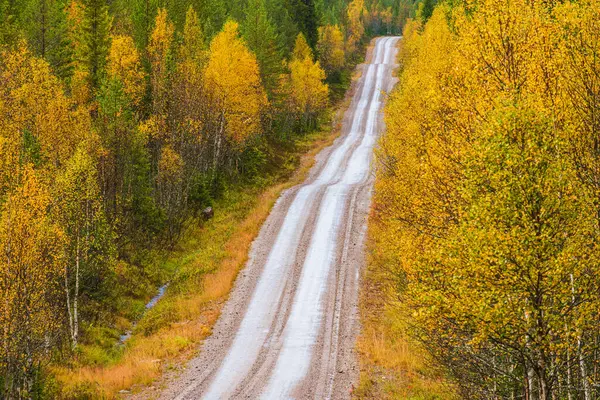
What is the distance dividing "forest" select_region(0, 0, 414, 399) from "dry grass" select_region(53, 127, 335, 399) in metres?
1.02

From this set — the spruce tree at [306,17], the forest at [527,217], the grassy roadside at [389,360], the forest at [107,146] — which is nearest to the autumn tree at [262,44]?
the forest at [107,146]

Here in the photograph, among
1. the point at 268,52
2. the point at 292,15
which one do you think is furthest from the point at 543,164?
the point at 292,15

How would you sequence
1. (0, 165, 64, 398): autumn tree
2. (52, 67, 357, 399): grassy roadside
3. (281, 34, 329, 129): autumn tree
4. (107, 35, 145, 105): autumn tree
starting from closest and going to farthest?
1. (0, 165, 64, 398): autumn tree
2. (52, 67, 357, 399): grassy roadside
3. (107, 35, 145, 105): autumn tree
4. (281, 34, 329, 129): autumn tree

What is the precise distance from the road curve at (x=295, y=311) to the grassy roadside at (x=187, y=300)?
2.90 feet

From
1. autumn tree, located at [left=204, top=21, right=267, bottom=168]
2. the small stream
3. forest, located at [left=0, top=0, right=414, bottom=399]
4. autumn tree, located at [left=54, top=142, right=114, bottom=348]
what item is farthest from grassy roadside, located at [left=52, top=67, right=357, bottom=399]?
autumn tree, located at [left=204, top=21, right=267, bottom=168]

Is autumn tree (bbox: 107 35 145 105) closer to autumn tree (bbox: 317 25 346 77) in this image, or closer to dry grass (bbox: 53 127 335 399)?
dry grass (bbox: 53 127 335 399)

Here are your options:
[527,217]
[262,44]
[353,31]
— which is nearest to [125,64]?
[262,44]

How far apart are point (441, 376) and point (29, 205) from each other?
16797mm

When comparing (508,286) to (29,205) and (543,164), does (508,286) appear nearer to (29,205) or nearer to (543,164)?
(543,164)

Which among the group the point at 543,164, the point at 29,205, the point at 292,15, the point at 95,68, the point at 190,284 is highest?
the point at 292,15

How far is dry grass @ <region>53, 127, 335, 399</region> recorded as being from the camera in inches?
786

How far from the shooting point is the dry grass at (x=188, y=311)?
1997cm

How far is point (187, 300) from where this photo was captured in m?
Answer: 28.3

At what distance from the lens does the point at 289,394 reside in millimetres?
18672
